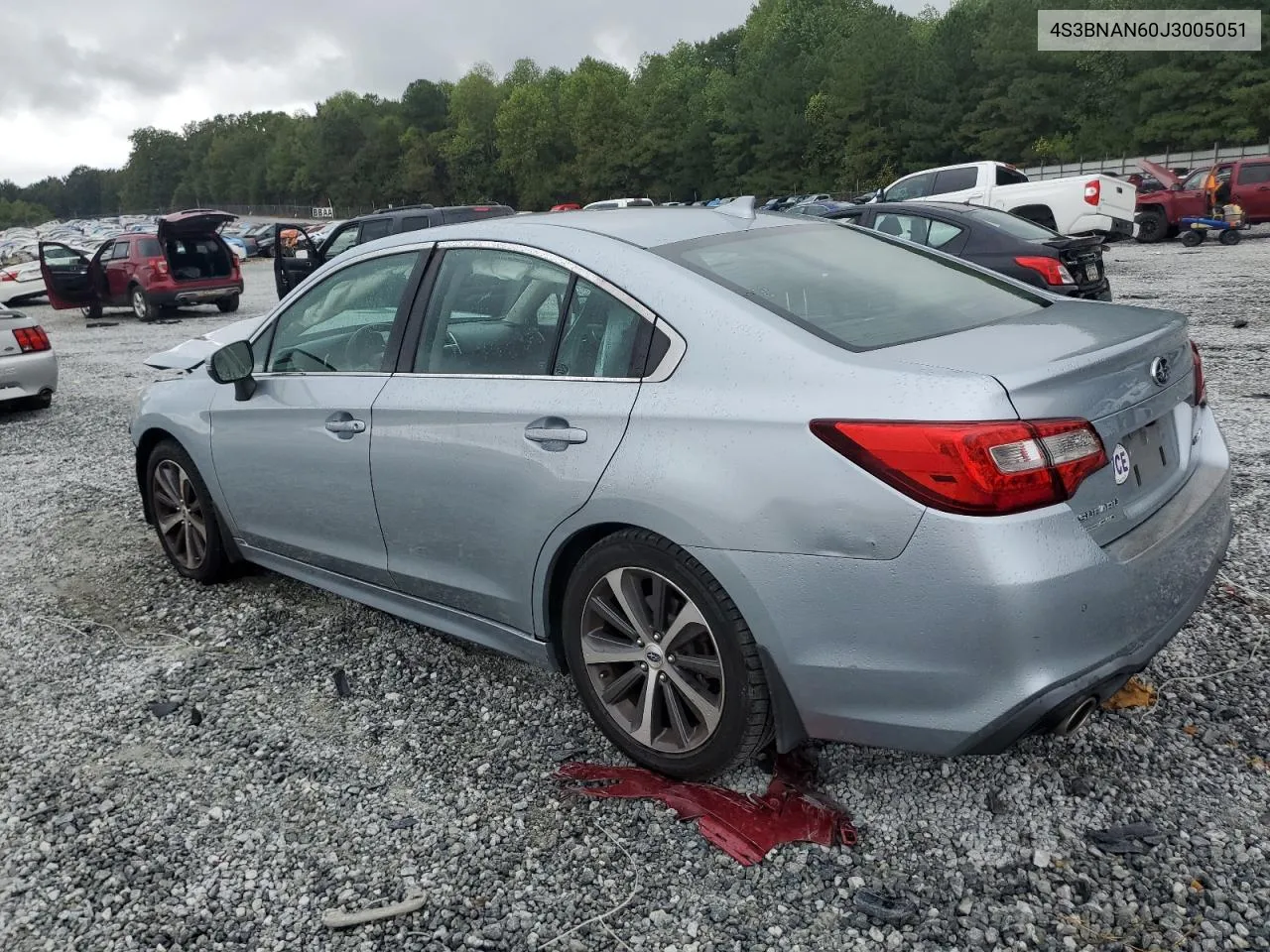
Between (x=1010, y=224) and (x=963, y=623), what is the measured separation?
8800mm

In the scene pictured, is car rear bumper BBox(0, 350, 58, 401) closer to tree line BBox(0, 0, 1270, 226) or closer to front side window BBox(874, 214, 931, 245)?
front side window BBox(874, 214, 931, 245)

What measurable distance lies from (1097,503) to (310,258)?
1535 cm

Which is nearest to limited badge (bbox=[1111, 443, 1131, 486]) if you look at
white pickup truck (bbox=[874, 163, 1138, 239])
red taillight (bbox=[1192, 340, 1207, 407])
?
red taillight (bbox=[1192, 340, 1207, 407])

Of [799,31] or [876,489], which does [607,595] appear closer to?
[876,489]

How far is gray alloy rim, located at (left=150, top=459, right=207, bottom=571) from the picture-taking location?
194 inches

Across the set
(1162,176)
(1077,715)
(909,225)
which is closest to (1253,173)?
(1162,176)

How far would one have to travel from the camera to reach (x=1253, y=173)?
908 inches

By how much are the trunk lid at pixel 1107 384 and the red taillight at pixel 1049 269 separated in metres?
6.88

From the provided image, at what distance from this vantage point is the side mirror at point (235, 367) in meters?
4.19

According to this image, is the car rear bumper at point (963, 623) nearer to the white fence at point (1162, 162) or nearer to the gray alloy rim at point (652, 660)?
the gray alloy rim at point (652, 660)

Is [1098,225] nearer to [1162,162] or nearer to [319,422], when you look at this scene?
[319,422]

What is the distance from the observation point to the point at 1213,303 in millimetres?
12898

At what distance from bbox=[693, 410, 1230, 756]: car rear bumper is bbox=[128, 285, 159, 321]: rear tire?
19677 millimetres

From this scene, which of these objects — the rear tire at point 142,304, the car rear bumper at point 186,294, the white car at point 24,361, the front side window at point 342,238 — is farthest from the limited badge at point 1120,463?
the rear tire at point 142,304
